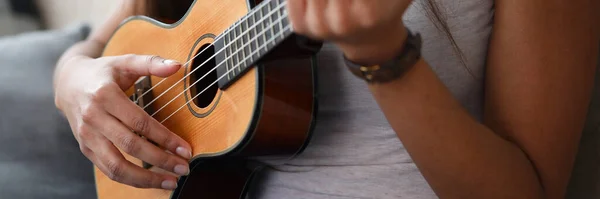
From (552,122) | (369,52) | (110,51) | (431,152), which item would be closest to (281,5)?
(369,52)

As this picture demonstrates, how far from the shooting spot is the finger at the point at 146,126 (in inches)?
28.5

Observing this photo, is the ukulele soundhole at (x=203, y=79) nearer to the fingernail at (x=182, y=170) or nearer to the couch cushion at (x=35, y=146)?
the fingernail at (x=182, y=170)

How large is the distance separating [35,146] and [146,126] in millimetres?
587

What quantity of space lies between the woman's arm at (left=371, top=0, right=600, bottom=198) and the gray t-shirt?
42 mm

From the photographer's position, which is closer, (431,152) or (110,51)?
(431,152)

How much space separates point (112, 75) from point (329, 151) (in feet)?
1.10

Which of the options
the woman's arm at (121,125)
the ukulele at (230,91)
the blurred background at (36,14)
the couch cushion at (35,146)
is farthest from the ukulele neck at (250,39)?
the blurred background at (36,14)

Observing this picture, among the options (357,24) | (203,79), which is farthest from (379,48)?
(203,79)

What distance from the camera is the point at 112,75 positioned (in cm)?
79

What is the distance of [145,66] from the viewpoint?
0.74m

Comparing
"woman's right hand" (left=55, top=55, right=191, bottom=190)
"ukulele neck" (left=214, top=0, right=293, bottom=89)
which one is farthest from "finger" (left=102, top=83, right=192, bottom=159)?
"ukulele neck" (left=214, top=0, right=293, bottom=89)

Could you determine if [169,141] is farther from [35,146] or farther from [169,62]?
[35,146]

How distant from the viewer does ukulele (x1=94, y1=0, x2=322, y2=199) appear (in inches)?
23.4

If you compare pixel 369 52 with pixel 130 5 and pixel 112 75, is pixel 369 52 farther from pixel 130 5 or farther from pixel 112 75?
pixel 130 5
